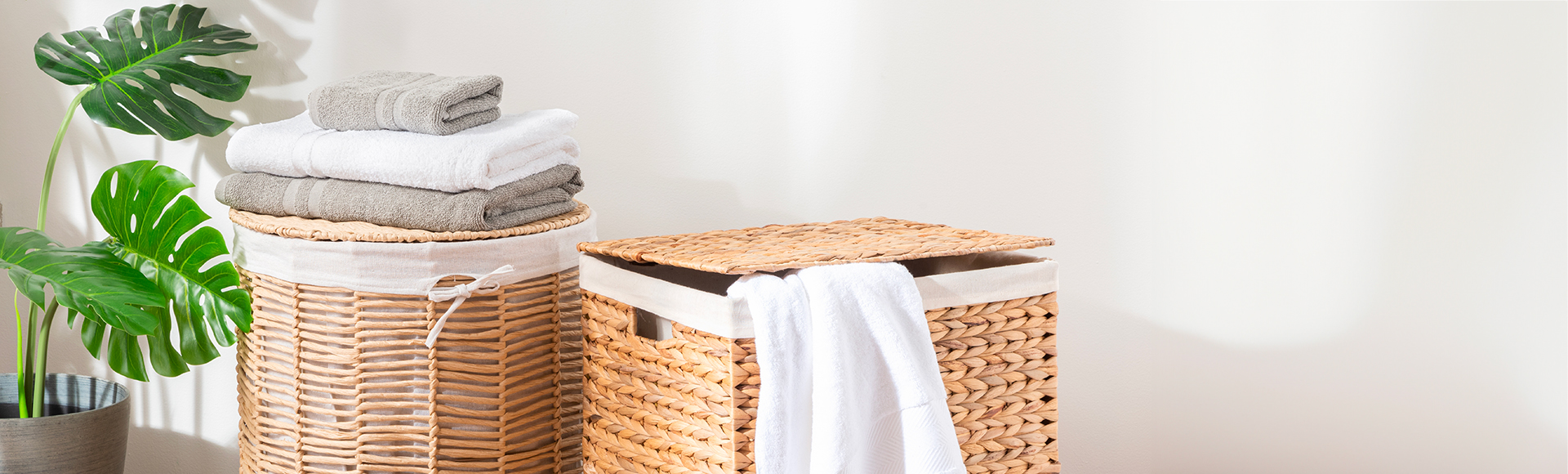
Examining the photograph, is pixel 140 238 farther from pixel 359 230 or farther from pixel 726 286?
pixel 726 286

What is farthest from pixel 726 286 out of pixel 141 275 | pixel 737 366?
pixel 141 275

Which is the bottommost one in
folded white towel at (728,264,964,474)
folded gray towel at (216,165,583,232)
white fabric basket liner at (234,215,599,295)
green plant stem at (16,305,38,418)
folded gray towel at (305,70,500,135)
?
green plant stem at (16,305,38,418)

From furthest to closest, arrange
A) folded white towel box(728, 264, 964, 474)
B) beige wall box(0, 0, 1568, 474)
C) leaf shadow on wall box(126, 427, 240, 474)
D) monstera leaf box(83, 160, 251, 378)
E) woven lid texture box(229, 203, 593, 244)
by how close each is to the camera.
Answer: leaf shadow on wall box(126, 427, 240, 474)
beige wall box(0, 0, 1568, 474)
monstera leaf box(83, 160, 251, 378)
woven lid texture box(229, 203, 593, 244)
folded white towel box(728, 264, 964, 474)

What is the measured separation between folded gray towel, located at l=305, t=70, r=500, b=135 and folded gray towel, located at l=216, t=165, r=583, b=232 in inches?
2.8

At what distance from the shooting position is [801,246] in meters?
1.04

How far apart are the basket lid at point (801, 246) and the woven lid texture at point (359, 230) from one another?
10 cm

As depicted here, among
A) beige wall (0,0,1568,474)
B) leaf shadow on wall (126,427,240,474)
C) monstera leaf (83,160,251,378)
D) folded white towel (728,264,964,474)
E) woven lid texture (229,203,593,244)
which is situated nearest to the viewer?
folded white towel (728,264,964,474)

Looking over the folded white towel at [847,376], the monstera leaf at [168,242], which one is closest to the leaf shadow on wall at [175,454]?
the monstera leaf at [168,242]

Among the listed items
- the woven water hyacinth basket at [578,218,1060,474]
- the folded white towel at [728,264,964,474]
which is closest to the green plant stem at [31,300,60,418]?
the woven water hyacinth basket at [578,218,1060,474]

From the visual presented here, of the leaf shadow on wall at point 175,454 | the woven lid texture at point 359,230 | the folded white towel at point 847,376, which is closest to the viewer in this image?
the folded white towel at point 847,376

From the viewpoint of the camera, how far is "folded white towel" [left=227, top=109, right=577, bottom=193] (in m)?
1.10

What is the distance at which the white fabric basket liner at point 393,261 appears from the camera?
1.07 meters

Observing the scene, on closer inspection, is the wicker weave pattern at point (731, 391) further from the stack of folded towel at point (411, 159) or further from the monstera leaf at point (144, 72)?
the monstera leaf at point (144, 72)

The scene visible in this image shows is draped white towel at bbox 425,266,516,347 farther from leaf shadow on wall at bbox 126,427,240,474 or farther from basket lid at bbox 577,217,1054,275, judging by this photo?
leaf shadow on wall at bbox 126,427,240,474
